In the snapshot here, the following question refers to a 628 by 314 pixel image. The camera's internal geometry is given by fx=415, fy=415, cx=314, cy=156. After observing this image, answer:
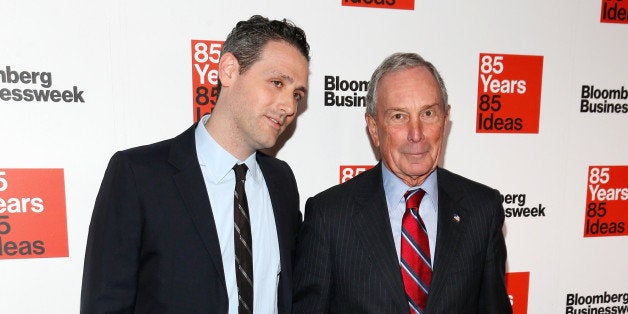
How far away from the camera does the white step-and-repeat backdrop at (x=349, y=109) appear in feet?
6.07

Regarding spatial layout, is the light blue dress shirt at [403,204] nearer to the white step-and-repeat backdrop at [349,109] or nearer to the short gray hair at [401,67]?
the short gray hair at [401,67]

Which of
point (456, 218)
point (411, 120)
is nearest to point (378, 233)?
point (456, 218)

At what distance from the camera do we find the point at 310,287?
1449 millimetres

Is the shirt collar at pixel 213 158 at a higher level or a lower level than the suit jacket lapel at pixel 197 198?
higher

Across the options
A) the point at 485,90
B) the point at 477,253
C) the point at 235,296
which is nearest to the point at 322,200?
the point at 235,296

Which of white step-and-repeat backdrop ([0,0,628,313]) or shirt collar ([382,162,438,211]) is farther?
white step-and-repeat backdrop ([0,0,628,313])

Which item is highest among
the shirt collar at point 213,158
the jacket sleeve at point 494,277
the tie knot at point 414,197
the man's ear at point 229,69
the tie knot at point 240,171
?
the man's ear at point 229,69

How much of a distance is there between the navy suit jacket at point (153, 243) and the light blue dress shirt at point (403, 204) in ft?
2.02

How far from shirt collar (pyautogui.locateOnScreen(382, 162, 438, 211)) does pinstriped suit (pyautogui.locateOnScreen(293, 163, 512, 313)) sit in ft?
0.09

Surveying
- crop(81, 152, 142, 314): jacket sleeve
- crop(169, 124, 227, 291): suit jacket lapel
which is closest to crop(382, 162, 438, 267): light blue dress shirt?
crop(169, 124, 227, 291): suit jacket lapel

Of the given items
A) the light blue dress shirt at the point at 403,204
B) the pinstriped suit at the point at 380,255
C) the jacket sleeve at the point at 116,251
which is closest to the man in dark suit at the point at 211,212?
the jacket sleeve at the point at 116,251

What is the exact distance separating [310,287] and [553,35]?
190 cm

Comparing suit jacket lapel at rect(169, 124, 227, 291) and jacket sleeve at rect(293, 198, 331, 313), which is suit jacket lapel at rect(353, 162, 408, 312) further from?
suit jacket lapel at rect(169, 124, 227, 291)

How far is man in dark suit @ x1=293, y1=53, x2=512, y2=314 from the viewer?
54.1 inches
